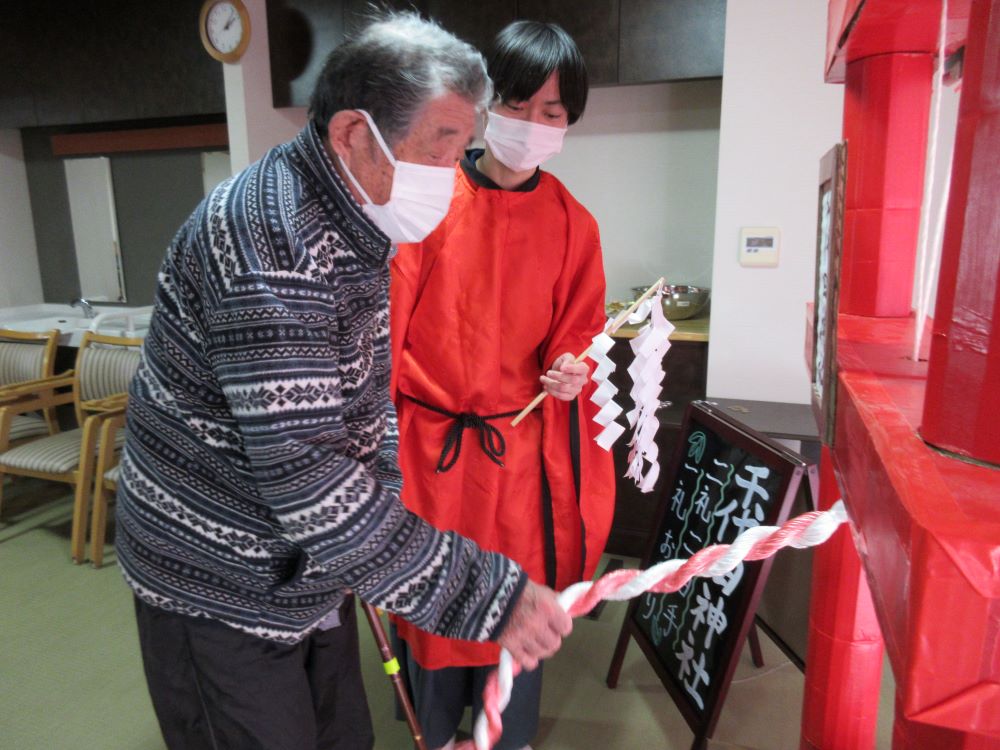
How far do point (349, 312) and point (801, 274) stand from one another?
7.08ft

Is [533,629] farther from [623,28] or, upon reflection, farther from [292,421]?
[623,28]

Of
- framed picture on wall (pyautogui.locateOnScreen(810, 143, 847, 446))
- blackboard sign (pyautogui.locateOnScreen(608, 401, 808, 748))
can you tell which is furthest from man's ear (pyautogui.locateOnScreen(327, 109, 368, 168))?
blackboard sign (pyautogui.locateOnScreen(608, 401, 808, 748))

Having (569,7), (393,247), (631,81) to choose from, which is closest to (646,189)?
(631,81)

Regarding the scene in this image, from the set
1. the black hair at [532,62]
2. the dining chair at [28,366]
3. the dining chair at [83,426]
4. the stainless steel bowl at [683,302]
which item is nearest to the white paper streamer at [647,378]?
the black hair at [532,62]

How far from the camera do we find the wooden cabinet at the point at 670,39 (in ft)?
8.50

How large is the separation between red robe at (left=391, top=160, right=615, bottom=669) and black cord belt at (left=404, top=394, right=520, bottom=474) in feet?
0.04

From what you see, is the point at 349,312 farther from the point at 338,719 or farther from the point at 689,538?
the point at 689,538

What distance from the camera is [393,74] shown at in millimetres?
799

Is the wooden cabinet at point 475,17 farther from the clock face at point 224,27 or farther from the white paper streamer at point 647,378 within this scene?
the white paper streamer at point 647,378

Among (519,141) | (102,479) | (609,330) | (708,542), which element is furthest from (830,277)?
(102,479)

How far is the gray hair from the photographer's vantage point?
2.63 ft

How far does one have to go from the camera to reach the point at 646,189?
3271 millimetres

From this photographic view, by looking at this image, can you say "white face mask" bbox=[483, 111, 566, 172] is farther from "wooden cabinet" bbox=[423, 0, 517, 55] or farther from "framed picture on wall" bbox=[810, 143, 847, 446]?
"wooden cabinet" bbox=[423, 0, 517, 55]

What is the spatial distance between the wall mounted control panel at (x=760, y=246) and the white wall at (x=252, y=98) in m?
2.23
